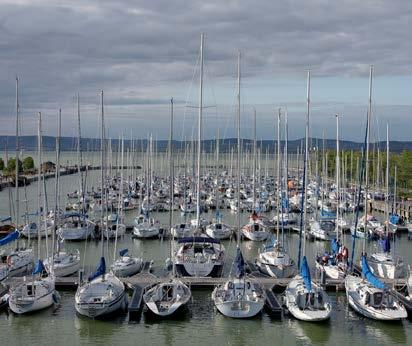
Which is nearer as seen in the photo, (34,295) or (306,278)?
(306,278)

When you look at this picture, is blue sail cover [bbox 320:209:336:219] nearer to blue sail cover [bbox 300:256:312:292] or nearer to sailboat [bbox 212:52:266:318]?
blue sail cover [bbox 300:256:312:292]

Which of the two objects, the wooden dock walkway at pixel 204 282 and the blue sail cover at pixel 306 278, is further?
the wooden dock walkway at pixel 204 282

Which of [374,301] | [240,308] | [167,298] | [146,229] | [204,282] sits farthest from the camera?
[146,229]

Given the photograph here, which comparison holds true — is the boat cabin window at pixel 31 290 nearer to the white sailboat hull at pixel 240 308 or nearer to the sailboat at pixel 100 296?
the sailboat at pixel 100 296

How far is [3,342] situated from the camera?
24578mm

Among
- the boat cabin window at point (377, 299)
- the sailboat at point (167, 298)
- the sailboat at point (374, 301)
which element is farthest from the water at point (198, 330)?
the boat cabin window at point (377, 299)

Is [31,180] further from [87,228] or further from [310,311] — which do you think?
[310,311]

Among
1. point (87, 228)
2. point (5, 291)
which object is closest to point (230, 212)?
point (87, 228)

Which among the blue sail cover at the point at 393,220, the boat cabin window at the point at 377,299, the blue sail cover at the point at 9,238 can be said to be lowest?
the boat cabin window at the point at 377,299

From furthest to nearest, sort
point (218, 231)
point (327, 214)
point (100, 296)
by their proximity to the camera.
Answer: point (327, 214) < point (218, 231) < point (100, 296)

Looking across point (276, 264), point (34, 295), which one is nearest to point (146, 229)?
point (276, 264)

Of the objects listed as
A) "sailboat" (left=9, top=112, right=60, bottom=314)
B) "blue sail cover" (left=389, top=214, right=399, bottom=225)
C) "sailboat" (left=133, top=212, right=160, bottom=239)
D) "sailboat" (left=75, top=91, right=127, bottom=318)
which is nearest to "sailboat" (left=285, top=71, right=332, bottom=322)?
"sailboat" (left=75, top=91, right=127, bottom=318)

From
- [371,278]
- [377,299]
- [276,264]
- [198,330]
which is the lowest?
[198,330]

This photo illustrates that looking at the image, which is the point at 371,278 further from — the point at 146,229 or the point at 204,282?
the point at 146,229
